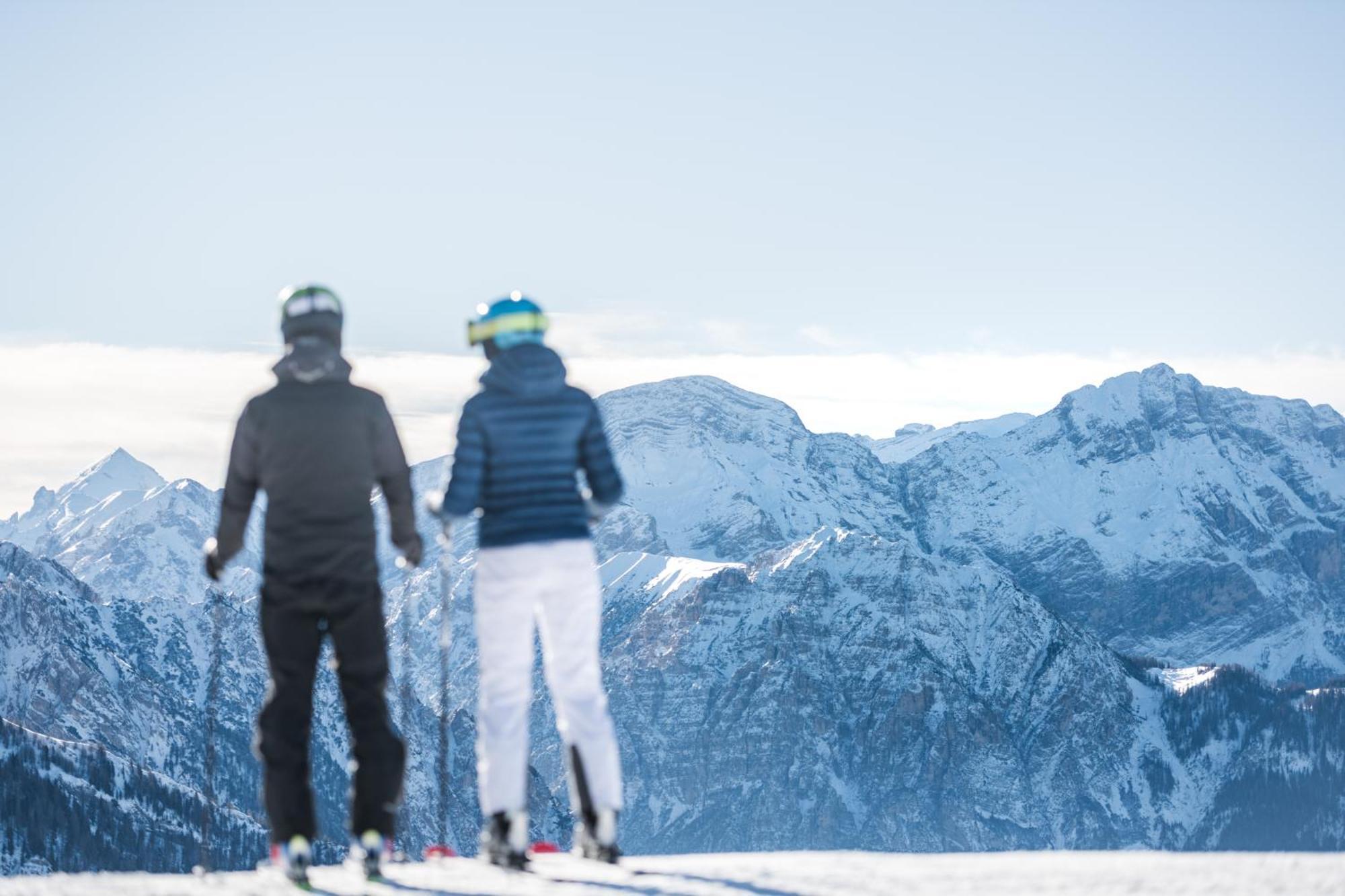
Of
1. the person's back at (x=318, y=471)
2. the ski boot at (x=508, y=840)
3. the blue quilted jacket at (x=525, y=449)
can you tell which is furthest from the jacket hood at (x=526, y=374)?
the ski boot at (x=508, y=840)

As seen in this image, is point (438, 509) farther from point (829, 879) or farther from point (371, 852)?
point (829, 879)

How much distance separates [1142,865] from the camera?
15336mm

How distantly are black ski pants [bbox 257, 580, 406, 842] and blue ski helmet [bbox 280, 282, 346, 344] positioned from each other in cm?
204

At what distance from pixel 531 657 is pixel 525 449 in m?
1.77

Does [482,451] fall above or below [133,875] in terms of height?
above

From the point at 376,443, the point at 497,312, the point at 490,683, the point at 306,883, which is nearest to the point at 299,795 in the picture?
the point at 306,883

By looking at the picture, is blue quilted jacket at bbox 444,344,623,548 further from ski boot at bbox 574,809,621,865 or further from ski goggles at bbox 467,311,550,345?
ski boot at bbox 574,809,621,865

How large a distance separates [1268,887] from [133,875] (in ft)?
30.7

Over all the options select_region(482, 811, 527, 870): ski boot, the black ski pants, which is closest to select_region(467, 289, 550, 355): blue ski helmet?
the black ski pants

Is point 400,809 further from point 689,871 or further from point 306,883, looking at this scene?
point 689,871

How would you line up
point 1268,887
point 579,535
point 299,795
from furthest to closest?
point 579,535, point 299,795, point 1268,887

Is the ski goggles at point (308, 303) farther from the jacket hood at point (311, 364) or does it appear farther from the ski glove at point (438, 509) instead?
the ski glove at point (438, 509)

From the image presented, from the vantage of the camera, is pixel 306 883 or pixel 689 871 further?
pixel 689 871

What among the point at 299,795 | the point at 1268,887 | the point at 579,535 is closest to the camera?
the point at 1268,887
